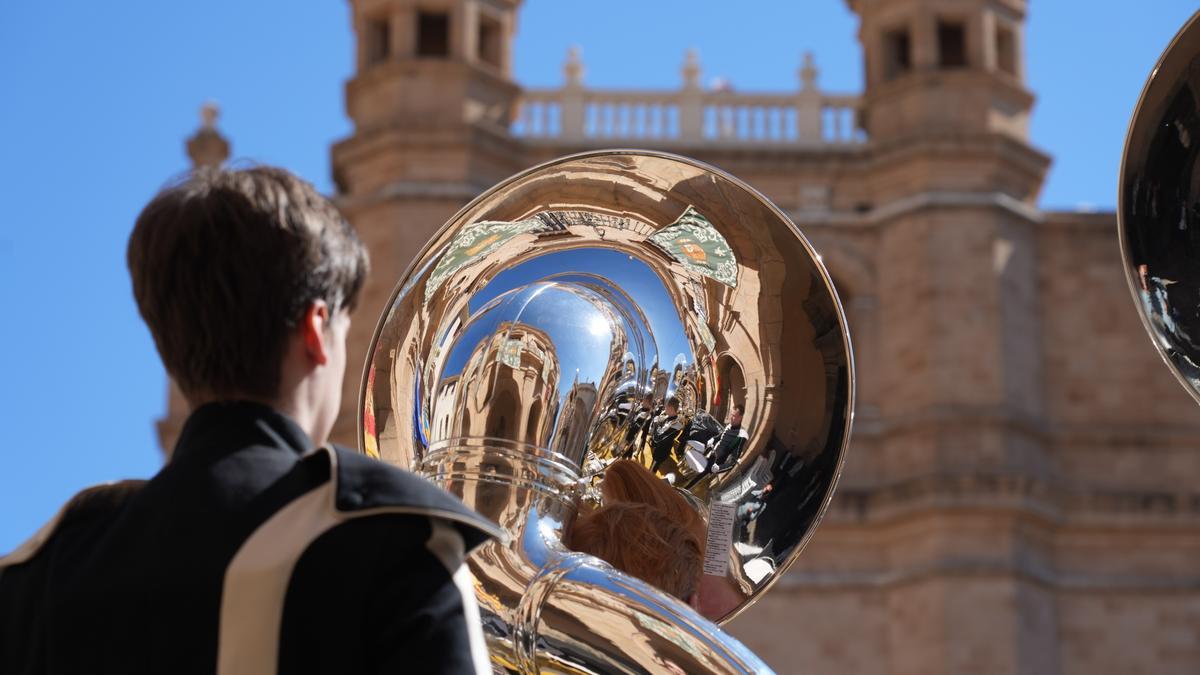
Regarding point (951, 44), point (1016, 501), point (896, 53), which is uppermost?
point (951, 44)

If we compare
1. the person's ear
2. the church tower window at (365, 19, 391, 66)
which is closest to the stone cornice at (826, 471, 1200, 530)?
the church tower window at (365, 19, 391, 66)

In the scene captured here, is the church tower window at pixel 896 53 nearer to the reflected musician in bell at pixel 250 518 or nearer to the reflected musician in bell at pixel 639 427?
the reflected musician in bell at pixel 639 427

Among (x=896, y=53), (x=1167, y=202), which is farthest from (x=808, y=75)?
(x=1167, y=202)

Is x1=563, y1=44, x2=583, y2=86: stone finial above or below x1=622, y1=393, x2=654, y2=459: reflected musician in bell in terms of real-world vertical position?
above

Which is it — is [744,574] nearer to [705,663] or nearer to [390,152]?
[705,663]

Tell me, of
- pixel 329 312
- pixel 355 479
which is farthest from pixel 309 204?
pixel 355 479

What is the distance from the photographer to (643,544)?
9.12 feet

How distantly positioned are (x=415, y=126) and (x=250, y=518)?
18610 millimetres

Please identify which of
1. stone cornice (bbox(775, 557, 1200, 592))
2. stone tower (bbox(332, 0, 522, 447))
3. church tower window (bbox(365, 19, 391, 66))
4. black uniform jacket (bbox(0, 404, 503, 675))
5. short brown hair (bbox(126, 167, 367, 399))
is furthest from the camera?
church tower window (bbox(365, 19, 391, 66))

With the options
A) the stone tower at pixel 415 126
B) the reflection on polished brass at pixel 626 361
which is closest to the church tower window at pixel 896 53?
the stone tower at pixel 415 126

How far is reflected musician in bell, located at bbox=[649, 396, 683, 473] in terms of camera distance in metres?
2.96

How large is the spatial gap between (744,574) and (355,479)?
1.31 metres

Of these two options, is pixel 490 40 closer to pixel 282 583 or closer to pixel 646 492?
pixel 646 492

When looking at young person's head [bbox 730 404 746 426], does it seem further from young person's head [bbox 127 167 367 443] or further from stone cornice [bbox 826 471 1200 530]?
stone cornice [bbox 826 471 1200 530]
